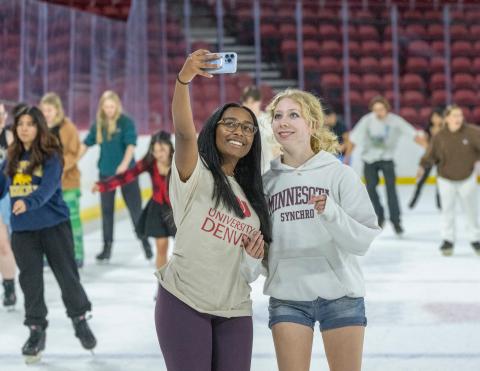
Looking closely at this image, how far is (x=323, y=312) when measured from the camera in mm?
2635

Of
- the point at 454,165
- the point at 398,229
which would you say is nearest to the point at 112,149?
the point at 454,165

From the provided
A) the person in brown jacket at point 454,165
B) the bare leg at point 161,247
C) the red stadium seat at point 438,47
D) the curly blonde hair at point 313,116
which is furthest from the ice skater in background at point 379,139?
the red stadium seat at point 438,47

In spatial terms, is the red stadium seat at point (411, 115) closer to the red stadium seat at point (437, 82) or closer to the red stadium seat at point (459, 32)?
the red stadium seat at point (437, 82)

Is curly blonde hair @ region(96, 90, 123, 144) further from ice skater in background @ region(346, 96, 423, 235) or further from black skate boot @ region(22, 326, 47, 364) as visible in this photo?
black skate boot @ region(22, 326, 47, 364)

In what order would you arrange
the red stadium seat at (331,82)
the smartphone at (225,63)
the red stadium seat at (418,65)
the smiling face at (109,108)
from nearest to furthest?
the smartphone at (225,63) → the smiling face at (109,108) → the red stadium seat at (331,82) → the red stadium seat at (418,65)

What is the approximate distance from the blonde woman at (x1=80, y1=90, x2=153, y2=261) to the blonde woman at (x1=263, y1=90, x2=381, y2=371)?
4683 mm

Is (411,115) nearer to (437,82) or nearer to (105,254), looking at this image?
(437,82)

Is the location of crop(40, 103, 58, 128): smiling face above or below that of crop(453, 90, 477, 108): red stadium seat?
below

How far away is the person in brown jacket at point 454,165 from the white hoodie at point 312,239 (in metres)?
4.87

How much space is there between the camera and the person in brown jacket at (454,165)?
7336mm

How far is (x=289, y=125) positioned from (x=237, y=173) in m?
0.20

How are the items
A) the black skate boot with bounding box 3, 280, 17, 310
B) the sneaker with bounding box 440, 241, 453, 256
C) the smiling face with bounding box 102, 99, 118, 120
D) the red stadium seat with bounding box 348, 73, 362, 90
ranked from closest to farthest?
the black skate boot with bounding box 3, 280, 17, 310, the smiling face with bounding box 102, 99, 118, 120, the sneaker with bounding box 440, 241, 453, 256, the red stadium seat with bounding box 348, 73, 362, 90

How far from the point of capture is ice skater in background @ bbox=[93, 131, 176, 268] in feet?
18.3

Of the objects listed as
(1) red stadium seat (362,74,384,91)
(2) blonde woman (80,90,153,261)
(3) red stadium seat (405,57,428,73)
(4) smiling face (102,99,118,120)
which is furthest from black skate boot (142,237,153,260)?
(3) red stadium seat (405,57,428,73)
